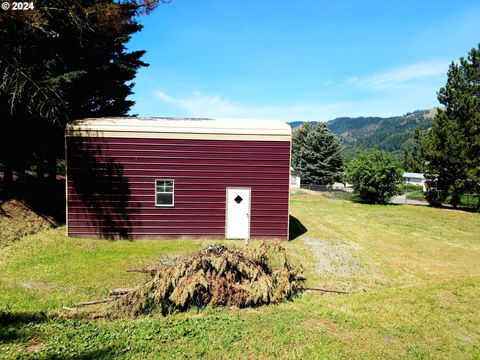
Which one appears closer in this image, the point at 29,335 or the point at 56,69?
the point at 29,335

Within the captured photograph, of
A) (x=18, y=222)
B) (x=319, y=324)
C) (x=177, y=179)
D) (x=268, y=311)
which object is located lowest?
(x=268, y=311)

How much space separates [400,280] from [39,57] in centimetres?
1457

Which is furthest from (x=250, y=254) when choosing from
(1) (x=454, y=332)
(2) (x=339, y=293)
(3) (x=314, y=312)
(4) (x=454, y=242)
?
(4) (x=454, y=242)

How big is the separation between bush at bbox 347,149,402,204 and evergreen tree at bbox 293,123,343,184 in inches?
426

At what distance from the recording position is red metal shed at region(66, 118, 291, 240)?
11359 mm

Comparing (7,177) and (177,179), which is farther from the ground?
(177,179)

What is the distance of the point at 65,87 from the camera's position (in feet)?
40.9

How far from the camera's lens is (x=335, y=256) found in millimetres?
10656

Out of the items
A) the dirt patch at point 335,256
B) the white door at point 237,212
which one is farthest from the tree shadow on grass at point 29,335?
the white door at point 237,212

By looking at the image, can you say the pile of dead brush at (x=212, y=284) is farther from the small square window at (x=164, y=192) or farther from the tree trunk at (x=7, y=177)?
the tree trunk at (x=7, y=177)

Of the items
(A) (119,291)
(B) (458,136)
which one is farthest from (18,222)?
(B) (458,136)

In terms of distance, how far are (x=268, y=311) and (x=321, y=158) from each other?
1397 inches

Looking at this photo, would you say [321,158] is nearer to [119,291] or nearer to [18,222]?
Answer: [18,222]

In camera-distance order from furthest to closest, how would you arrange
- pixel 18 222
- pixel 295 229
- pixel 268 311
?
pixel 295 229 → pixel 18 222 → pixel 268 311
